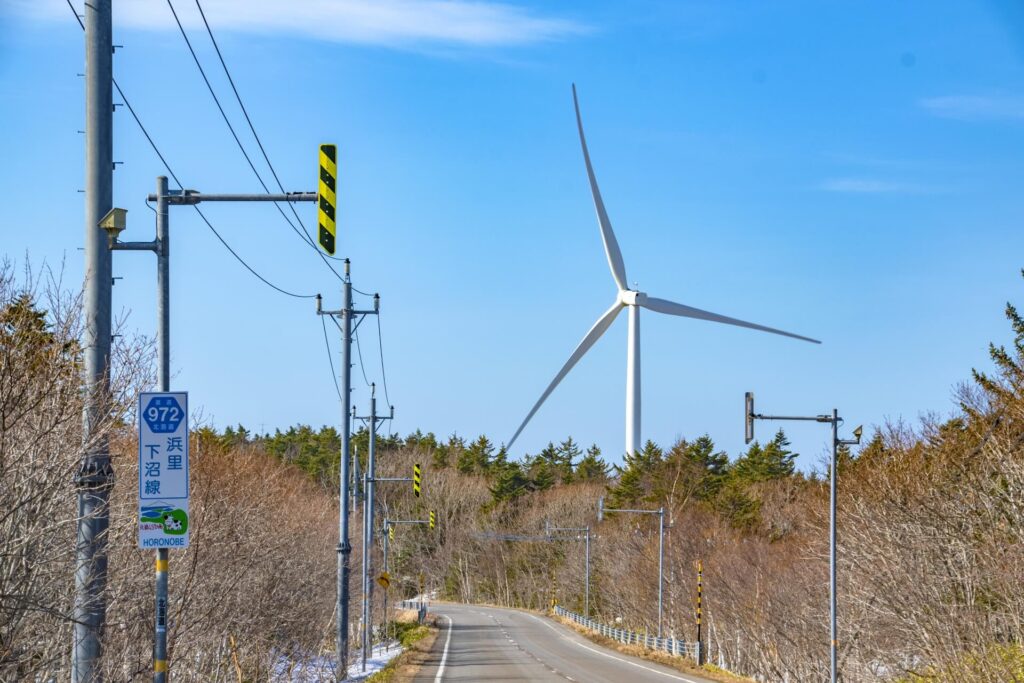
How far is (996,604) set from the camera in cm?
3161

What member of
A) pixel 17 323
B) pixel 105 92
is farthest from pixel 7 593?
pixel 105 92

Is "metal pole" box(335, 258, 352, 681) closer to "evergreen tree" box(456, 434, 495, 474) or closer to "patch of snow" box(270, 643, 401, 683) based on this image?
"patch of snow" box(270, 643, 401, 683)

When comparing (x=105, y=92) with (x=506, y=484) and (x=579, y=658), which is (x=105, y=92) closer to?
(x=579, y=658)

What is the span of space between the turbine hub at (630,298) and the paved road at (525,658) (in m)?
17.5

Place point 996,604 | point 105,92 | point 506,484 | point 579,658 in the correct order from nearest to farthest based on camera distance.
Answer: point 105,92 < point 996,604 < point 579,658 < point 506,484

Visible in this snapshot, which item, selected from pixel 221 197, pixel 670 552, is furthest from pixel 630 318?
pixel 221 197

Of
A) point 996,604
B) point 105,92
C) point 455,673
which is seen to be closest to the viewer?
point 105,92

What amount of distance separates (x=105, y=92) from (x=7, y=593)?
453cm

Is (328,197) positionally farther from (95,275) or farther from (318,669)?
(318,669)

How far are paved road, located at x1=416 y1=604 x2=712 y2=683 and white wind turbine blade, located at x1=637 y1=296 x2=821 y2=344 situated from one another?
16054mm

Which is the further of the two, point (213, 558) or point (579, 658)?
point (579, 658)

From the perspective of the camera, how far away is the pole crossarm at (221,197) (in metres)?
13.4

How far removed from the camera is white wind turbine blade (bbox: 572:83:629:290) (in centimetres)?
6281

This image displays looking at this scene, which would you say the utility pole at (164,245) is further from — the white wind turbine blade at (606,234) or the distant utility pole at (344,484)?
the white wind turbine blade at (606,234)
